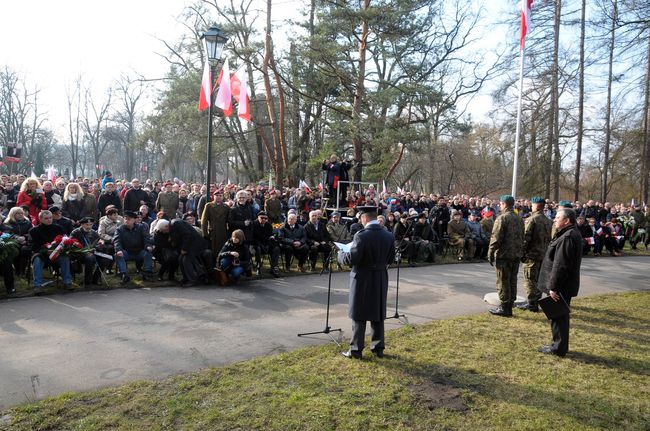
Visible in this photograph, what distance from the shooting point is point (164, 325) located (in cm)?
642

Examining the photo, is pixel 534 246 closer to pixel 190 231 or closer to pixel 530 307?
pixel 530 307

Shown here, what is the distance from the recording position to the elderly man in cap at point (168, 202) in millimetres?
12277

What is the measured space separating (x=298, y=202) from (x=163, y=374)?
10.3 meters

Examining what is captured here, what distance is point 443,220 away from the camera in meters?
15.6

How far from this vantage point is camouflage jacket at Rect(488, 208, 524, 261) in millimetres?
7465

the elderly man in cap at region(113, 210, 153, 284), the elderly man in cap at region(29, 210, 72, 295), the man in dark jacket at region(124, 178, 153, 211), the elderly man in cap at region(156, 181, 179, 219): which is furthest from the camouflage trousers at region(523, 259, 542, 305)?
the man in dark jacket at region(124, 178, 153, 211)

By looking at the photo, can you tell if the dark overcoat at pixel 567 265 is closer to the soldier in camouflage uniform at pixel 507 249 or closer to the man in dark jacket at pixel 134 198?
the soldier in camouflage uniform at pixel 507 249

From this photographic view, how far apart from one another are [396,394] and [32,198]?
9610 mm

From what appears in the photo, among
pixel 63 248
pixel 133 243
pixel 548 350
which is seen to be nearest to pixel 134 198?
pixel 133 243

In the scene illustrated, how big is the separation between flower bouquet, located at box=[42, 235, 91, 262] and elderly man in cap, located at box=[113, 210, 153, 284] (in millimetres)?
815

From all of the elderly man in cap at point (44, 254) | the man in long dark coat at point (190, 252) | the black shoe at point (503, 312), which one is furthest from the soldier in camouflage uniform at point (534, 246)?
the elderly man in cap at point (44, 254)

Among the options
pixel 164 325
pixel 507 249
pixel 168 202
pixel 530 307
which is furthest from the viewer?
pixel 168 202

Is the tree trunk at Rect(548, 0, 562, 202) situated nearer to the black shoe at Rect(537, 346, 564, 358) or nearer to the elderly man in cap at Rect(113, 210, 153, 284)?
the black shoe at Rect(537, 346, 564, 358)

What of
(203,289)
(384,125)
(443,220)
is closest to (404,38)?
(384,125)
